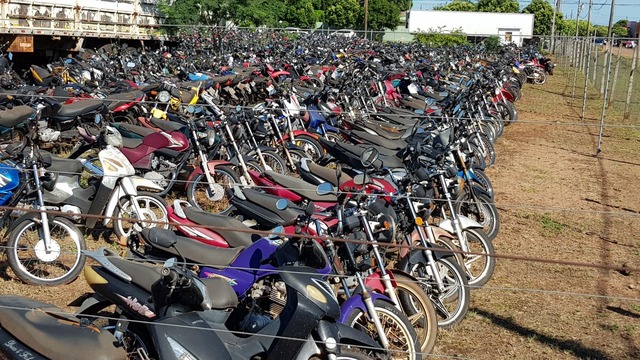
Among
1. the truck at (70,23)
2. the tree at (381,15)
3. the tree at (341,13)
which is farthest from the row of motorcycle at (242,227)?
the tree at (381,15)

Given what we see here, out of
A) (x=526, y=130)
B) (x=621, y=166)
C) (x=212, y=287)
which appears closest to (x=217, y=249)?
(x=212, y=287)

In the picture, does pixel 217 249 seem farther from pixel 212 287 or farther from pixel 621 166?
pixel 621 166

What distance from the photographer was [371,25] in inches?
2339

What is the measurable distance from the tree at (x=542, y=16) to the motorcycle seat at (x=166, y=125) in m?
59.5

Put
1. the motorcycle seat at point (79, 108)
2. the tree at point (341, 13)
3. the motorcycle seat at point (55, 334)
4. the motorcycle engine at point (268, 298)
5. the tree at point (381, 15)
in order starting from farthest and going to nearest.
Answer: the tree at point (381, 15) < the tree at point (341, 13) < the motorcycle seat at point (79, 108) < the motorcycle engine at point (268, 298) < the motorcycle seat at point (55, 334)

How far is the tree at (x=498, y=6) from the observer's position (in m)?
66.7

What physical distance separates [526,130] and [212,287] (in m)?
10.5

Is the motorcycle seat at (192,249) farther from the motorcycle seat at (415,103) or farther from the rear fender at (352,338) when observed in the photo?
the motorcycle seat at (415,103)

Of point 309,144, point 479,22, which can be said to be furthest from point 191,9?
point 479,22

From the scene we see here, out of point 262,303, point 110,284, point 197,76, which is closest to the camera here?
point 110,284

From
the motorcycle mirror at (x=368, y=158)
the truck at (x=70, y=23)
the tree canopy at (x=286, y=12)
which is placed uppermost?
the tree canopy at (x=286, y=12)

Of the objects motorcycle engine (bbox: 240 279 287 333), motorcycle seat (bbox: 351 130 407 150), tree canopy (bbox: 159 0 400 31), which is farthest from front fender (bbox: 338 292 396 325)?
tree canopy (bbox: 159 0 400 31)

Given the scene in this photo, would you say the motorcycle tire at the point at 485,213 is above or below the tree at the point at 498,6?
below

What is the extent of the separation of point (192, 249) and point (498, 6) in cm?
6727
